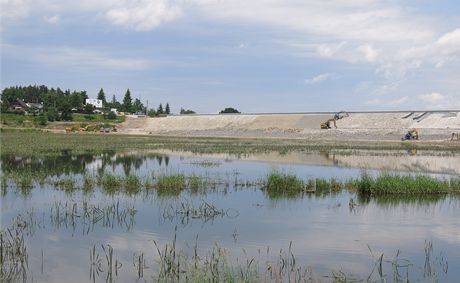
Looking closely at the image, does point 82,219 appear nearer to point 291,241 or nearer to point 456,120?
point 291,241

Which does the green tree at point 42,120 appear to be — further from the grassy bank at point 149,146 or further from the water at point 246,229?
the water at point 246,229

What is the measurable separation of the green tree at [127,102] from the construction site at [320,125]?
36675mm

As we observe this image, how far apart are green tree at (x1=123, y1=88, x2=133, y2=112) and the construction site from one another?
120 ft

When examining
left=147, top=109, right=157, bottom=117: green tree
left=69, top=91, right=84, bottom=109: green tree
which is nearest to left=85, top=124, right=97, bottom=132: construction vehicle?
left=69, top=91, right=84, bottom=109: green tree

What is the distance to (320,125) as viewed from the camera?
6869 centimetres

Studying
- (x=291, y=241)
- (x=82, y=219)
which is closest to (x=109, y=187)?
(x=82, y=219)

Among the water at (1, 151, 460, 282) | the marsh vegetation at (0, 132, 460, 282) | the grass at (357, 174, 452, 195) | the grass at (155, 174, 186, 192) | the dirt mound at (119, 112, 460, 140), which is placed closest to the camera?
the marsh vegetation at (0, 132, 460, 282)

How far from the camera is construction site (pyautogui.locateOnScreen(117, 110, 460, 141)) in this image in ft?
191

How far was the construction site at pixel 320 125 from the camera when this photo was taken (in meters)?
58.1

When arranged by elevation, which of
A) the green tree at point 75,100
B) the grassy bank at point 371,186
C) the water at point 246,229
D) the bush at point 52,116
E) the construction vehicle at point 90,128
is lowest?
the water at point 246,229

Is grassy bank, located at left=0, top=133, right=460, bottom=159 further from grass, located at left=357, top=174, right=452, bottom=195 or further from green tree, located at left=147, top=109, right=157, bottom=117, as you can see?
green tree, located at left=147, top=109, right=157, bottom=117

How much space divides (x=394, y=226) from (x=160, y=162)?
16.5 metres

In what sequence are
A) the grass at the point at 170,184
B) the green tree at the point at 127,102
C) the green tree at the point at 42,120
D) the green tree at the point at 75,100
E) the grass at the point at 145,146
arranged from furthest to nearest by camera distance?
the green tree at the point at 127,102, the green tree at the point at 75,100, the green tree at the point at 42,120, the grass at the point at 145,146, the grass at the point at 170,184

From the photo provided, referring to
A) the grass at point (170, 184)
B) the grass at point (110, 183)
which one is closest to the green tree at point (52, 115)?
the grass at point (110, 183)
